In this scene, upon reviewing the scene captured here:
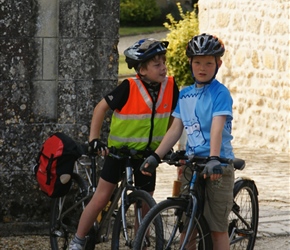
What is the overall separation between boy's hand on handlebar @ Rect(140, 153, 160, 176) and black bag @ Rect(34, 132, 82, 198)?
2.92 feet

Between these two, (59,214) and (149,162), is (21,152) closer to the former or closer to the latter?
(59,214)

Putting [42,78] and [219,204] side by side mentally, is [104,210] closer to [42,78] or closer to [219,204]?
[219,204]

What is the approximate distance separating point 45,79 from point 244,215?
207 centimetres

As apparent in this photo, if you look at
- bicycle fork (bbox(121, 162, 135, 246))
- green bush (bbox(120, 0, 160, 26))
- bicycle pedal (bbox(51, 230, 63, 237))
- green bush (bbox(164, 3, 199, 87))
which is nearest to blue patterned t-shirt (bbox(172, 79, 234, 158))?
bicycle fork (bbox(121, 162, 135, 246))

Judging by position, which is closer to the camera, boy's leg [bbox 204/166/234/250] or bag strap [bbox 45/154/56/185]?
boy's leg [bbox 204/166/234/250]

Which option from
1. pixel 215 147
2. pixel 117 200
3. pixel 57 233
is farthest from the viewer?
pixel 57 233

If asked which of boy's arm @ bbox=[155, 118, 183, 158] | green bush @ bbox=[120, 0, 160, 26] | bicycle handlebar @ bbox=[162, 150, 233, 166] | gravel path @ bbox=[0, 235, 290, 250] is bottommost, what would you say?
gravel path @ bbox=[0, 235, 290, 250]

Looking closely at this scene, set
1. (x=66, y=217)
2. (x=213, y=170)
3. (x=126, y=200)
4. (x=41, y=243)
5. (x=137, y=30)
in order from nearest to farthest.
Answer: (x=213, y=170) → (x=126, y=200) → (x=66, y=217) → (x=41, y=243) → (x=137, y=30)

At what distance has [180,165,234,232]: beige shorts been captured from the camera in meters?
5.96

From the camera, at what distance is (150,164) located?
595 centimetres

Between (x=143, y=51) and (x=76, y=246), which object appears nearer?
(x=143, y=51)

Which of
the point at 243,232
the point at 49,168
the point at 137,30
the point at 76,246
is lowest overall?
the point at 76,246

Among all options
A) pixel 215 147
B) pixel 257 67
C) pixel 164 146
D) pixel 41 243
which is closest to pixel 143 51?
pixel 164 146

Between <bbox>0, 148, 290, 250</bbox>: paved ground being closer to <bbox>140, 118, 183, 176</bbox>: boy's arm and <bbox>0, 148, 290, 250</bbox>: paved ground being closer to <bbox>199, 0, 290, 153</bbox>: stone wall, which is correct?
<bbox>199, 0, 290, 153</bbox>: stone wall
